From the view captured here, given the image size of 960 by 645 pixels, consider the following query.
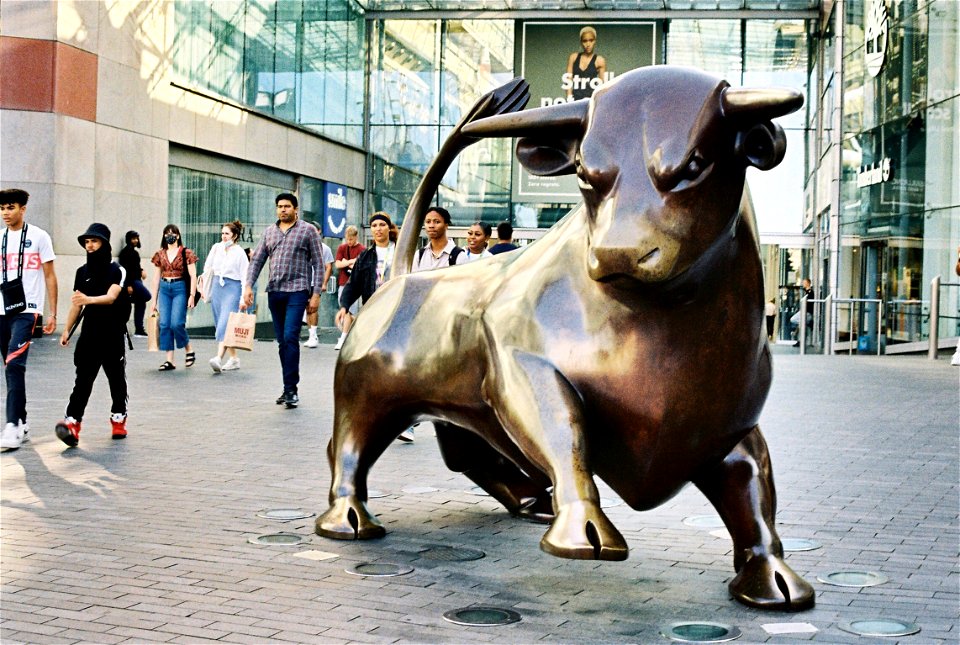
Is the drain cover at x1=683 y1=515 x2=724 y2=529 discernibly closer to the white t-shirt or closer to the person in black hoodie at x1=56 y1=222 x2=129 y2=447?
the person in black hoodie at x1=56 y1=222 x2=129 y2=447

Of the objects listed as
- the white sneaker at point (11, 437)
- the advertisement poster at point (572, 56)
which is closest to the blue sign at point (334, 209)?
the advertisement poster at point (572, 56)

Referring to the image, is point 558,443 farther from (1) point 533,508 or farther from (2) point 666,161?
(1) point 533,508

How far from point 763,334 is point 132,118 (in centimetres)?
1828

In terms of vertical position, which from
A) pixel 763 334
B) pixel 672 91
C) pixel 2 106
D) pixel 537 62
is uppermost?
pixel 537 62

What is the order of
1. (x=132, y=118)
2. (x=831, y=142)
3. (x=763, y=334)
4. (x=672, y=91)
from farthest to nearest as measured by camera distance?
(x=831, y=142) → (x=132, y=118) → (x=763, y=334) → (x=672, y=91)

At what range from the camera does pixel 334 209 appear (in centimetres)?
3031

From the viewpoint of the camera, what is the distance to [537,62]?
3091 centimetres

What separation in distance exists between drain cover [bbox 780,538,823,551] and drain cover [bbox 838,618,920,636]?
1.11 m

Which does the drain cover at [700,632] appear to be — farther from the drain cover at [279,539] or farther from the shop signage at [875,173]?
the shop signage at [875,173]

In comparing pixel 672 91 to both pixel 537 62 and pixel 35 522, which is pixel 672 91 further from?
pixel 537 62

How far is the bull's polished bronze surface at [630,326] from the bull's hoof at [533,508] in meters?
1.13

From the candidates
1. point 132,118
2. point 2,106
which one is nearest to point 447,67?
point 132,118

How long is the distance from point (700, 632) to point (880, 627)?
0.62 meters

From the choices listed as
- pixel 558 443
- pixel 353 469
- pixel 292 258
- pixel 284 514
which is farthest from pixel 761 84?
pixel 558 443
